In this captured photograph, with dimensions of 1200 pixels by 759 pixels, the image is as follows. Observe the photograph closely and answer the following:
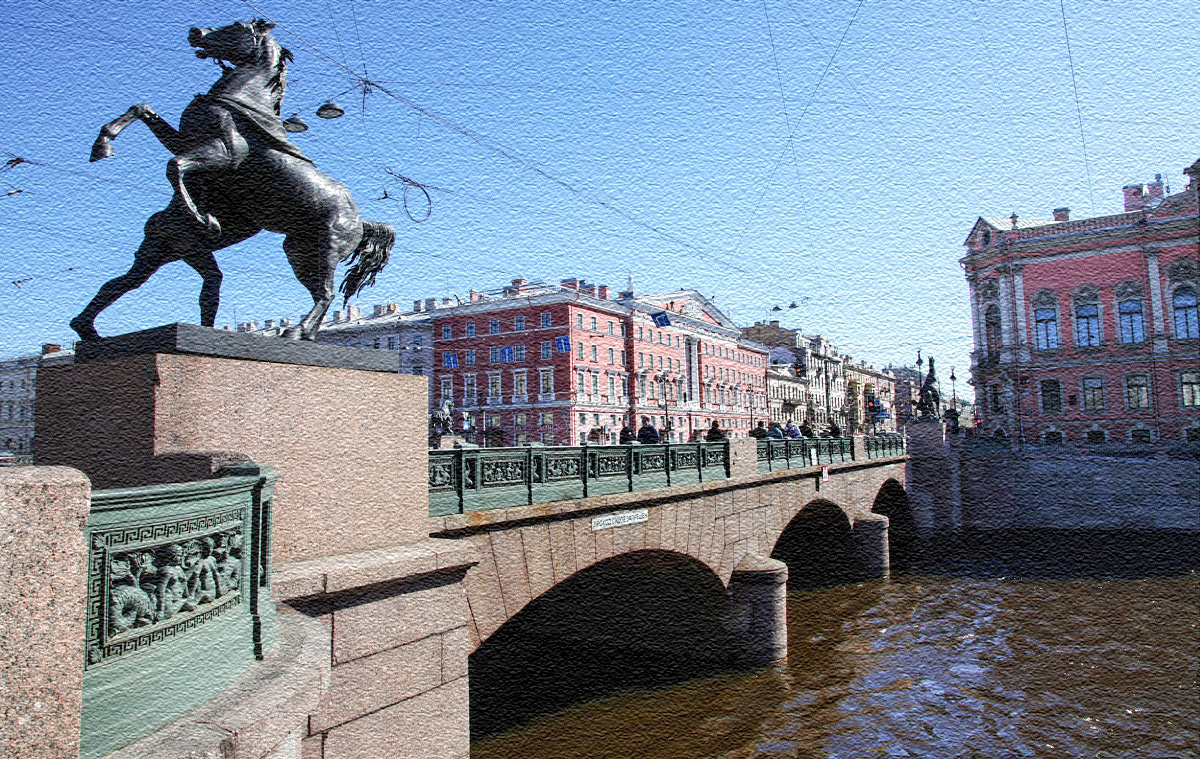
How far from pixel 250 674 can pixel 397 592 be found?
1.91 m

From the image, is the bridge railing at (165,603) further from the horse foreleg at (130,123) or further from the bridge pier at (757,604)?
the bridge pier at (757,604)

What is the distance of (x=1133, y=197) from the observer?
4562 cm

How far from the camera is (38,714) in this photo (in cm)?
184

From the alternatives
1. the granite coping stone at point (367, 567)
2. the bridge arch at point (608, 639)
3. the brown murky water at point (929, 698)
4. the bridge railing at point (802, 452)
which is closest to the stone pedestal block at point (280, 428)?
the granite coping stone at point (367, 567)

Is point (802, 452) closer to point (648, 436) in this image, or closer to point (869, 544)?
point (648, 436)

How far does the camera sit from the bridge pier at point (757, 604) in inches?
512

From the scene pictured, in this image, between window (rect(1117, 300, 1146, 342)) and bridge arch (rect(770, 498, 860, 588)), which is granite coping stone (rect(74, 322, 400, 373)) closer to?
bridge arch (rect(770, 498, 860, 588))

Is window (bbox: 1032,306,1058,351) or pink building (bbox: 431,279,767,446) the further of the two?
pink building (bbox: 431,279,767,446)

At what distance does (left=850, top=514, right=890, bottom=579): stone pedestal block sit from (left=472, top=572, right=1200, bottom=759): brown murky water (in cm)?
296

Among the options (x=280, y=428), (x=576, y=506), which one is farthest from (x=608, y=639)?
(x=280, y=428)

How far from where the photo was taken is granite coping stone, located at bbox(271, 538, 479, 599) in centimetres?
395

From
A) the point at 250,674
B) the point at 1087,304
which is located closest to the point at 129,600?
the point at 250,674

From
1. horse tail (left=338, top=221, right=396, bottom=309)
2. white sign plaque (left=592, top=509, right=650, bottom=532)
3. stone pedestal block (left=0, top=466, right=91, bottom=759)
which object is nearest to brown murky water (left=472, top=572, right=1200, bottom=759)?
white sign plaque (left=592, top=509, right=650, bottom=532)

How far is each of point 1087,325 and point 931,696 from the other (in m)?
39.3
